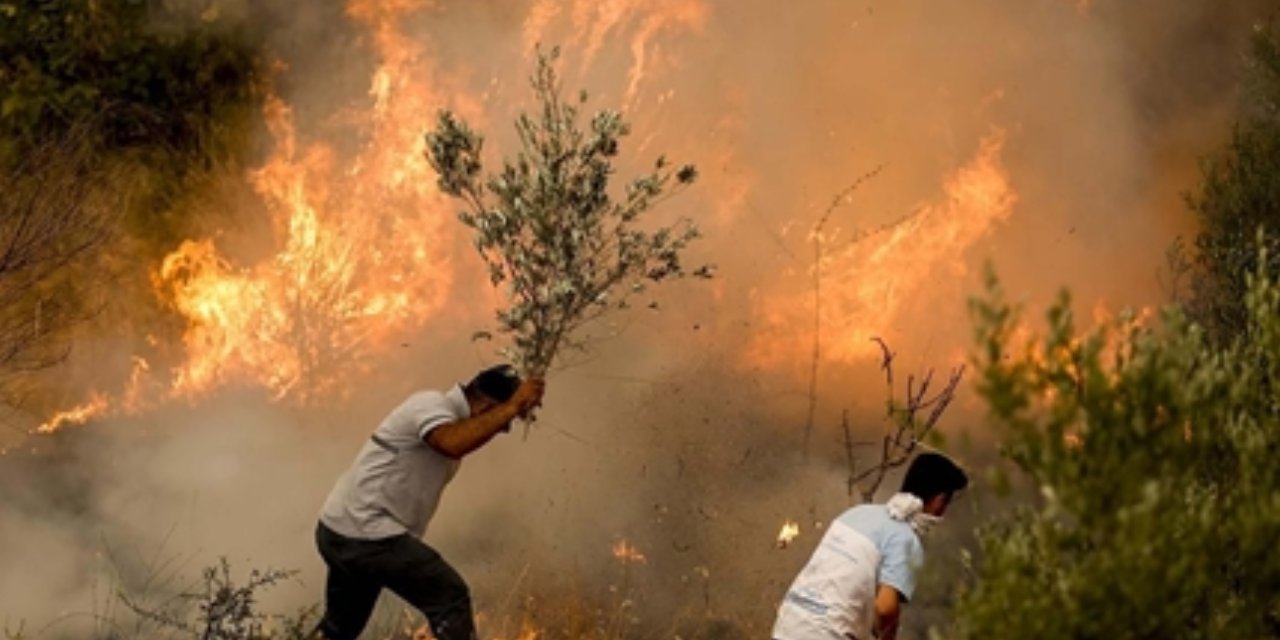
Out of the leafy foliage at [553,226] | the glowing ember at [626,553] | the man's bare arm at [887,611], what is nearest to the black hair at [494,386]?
the leafy foliage at [553,226]

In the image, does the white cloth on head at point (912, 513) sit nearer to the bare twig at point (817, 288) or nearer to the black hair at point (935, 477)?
the black hair at point (935, 477)

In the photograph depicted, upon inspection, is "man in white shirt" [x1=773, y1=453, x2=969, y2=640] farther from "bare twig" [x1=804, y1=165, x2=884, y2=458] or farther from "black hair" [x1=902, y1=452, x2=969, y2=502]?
"bare twig" [x1=804, y1=165, x2=884, y2=458]

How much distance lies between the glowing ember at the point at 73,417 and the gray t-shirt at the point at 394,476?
5476 mm

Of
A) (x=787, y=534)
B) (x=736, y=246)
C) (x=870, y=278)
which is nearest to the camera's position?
(x=787, y=534)

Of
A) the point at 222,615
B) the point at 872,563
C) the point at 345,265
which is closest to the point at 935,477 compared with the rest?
the point at 872,563

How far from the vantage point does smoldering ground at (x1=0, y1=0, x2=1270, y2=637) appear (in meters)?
12.3

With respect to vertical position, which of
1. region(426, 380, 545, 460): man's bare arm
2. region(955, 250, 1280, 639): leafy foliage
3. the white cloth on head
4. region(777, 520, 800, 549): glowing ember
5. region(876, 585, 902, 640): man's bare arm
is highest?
region(777, 520, 800, 549): glowing ember

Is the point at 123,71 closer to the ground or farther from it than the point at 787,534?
farther from it

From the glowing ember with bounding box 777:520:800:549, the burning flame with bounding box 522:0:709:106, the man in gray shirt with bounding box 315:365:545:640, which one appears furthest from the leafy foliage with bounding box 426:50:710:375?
the burning flame with bounding box 522:0:709:106

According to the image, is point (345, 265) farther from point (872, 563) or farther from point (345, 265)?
point (872, 563)

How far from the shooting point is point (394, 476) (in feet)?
26.9

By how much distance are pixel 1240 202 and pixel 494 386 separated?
6.01m

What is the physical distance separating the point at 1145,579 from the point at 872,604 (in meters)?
2.52

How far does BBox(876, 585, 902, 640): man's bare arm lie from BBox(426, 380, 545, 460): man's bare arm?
77.1 inches
